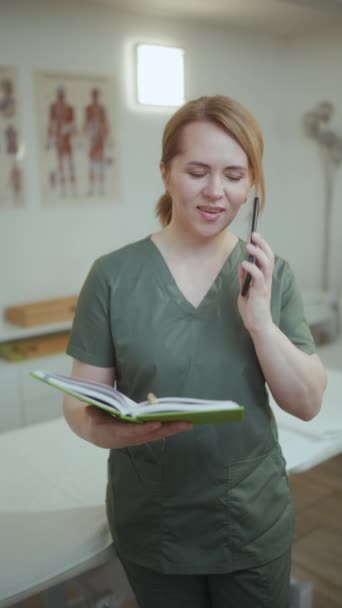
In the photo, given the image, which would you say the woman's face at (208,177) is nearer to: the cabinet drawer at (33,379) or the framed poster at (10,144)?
the cabinet drawer at (33,379)

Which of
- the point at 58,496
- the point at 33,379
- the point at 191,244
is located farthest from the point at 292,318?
the point at 33,379

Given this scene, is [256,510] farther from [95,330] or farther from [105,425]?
[95,330]

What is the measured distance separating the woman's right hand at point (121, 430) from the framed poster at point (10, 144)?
2181 millimetres

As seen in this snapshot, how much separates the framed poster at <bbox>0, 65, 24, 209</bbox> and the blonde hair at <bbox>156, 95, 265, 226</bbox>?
207cm

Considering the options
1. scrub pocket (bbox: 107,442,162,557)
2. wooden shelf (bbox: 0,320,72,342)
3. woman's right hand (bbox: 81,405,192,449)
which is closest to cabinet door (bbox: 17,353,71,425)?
wooden shelf (bbox: 0,320,72,342)

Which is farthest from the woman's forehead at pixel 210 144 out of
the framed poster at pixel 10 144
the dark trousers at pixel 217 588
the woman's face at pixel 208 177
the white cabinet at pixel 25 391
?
the framed poster at pixel 10 144

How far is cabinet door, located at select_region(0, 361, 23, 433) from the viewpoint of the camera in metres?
2.79

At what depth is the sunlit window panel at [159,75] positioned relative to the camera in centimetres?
339

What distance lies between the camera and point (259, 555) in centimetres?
112

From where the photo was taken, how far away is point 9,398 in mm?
2809

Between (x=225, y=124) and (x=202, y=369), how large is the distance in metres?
0.43

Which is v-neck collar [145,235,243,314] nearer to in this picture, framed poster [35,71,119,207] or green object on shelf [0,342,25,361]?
green object on shelf [0,342,25,361]

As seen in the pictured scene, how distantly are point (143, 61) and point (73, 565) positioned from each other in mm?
2797

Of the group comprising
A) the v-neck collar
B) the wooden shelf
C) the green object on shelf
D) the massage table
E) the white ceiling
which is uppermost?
the white ceiling
